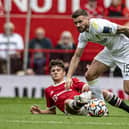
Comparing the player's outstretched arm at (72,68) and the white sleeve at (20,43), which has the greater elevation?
the player's outstretched arm at (72,68)

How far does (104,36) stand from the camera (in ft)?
43.5

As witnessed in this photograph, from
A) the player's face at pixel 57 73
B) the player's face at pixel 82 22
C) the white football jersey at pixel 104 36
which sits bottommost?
the player's face at pixel 57 73

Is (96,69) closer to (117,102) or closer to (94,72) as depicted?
(94,72)

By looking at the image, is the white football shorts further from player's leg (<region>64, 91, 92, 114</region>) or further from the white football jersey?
player's leg (<region>64, 91, 92, 114</region>)

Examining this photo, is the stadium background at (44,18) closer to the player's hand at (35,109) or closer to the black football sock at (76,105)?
the player's hand at (35,109)

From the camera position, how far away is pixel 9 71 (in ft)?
66.8

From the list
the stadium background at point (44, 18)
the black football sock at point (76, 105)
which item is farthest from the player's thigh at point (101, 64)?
the stadium background at point (44, 18)

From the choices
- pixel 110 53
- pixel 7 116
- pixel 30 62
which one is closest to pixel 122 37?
pixel 110 53

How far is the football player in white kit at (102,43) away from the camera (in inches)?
507

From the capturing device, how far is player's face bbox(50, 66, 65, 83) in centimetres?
1309

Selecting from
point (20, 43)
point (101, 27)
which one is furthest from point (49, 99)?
point (20, 43)

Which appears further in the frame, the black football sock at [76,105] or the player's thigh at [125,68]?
the player's thigh at [125,68]

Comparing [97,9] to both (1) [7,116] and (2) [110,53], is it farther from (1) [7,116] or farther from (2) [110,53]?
(1) [7,116]

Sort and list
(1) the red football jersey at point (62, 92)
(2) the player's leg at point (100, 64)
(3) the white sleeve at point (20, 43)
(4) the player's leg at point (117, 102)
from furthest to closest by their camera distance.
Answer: (3) the white sleeve at point (20, 43), (2) the player's leg at point (100, 64), (4) the player's leg at point (117, 102), (1) the red football jersey at point (62, 92)
